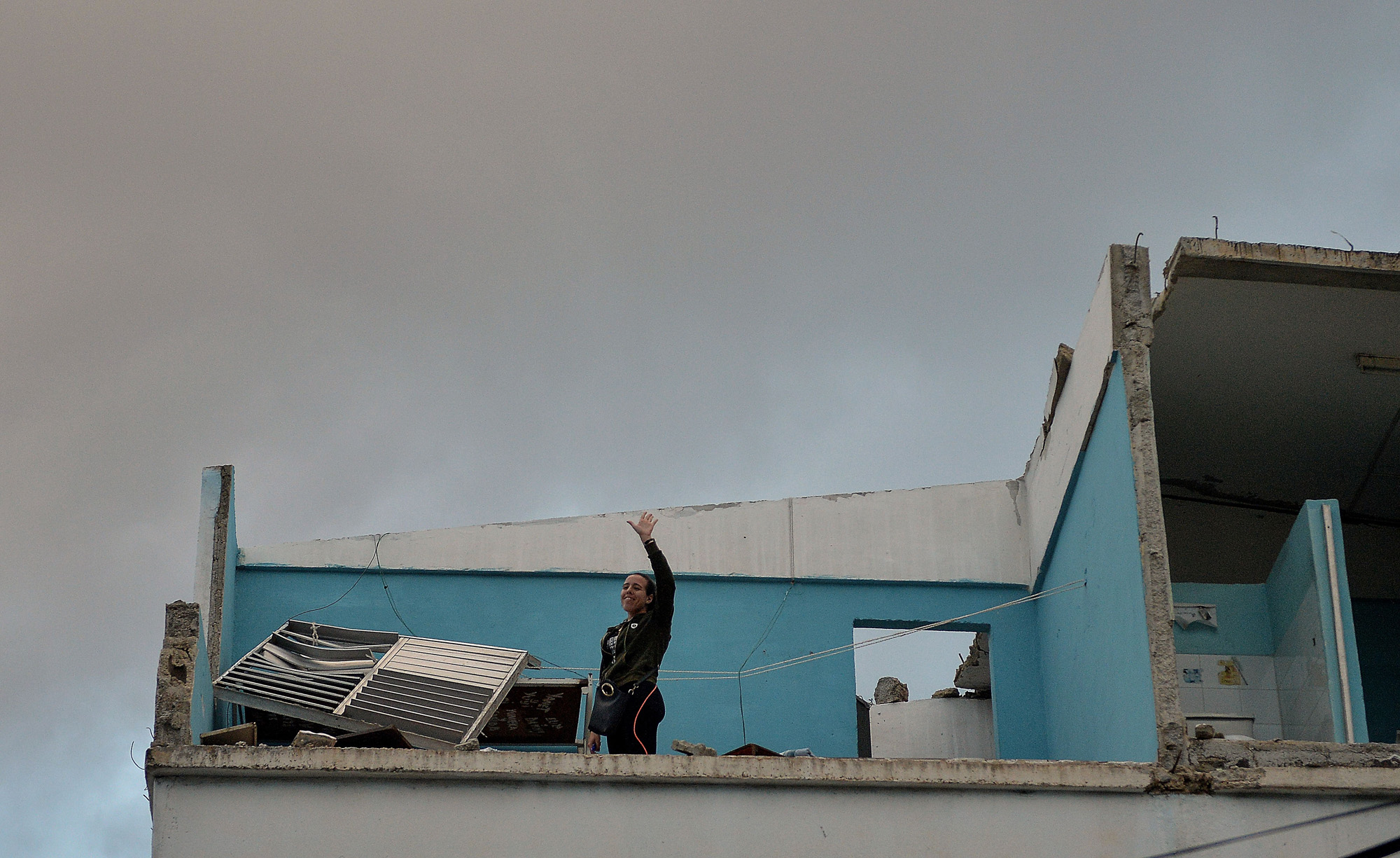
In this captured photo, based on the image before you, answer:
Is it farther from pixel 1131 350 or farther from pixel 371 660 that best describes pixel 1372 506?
pixel 371 660

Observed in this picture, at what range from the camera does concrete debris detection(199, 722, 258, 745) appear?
8.57 metres

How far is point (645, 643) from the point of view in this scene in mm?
9242

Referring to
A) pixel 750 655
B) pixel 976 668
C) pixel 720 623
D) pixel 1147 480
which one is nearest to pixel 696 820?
pixel 1147 480

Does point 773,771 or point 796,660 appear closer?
Answer: point 773,771

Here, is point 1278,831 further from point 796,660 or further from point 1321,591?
point 796,660

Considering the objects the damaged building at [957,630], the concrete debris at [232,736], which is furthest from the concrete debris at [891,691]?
the concrete debris at [232,736]

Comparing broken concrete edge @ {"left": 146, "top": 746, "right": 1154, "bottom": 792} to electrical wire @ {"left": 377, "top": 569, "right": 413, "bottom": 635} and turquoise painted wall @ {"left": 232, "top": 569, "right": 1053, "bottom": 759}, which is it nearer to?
turquoise painted wall @ {"left": 232, "top": 569, "right": 1053, "bottom": 759}

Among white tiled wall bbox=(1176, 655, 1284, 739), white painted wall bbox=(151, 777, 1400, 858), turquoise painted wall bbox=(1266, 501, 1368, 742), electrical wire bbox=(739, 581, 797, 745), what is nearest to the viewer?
white painted wall bbox=(151, 777, 1400, 858)

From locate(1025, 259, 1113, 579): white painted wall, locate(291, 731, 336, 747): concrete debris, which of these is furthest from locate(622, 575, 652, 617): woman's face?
locate(1025, 259, 1113, 579): white painted wall

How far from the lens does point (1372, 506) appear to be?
47.8 ft

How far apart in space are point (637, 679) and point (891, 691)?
1048 centimetres

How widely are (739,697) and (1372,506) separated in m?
6.70

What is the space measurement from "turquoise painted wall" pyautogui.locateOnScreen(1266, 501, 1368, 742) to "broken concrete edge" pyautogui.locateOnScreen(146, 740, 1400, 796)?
109 cm

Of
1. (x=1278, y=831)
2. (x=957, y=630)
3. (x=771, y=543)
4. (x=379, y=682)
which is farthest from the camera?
(x=771, y=543)
